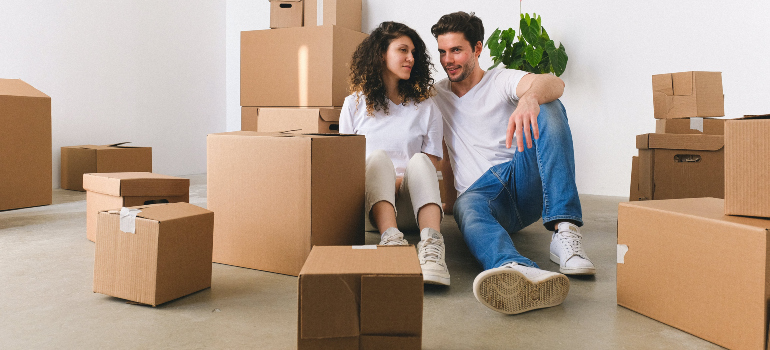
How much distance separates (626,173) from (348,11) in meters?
1.94

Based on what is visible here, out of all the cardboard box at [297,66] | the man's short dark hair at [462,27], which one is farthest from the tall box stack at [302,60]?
the man's short dark hair at [462,27]

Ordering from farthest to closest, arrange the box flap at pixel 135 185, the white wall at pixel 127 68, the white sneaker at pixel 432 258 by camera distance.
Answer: the white wall at pixel 127 68 → the box flap at pixel 135 185 → the white sneaker at pixel 432 258

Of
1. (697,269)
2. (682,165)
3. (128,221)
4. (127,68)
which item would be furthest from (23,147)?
(682,165)

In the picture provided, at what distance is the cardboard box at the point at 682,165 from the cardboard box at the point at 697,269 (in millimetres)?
896

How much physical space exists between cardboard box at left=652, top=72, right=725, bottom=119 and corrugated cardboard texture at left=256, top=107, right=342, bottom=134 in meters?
1.33

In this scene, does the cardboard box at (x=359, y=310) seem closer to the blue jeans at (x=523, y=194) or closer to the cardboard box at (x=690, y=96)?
the blue jeans at (x=523, y=194)

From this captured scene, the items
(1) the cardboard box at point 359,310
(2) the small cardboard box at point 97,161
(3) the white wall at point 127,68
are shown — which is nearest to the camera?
(1) the cardboard box at point 359,310

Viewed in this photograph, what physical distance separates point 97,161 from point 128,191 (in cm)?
153

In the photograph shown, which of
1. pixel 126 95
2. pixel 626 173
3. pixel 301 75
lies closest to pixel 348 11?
pixel 301 75

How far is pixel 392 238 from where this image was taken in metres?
1.30

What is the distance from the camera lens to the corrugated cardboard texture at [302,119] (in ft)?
7.37

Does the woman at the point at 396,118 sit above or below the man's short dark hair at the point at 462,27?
below

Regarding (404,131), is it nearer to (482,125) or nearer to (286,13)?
(482,125)

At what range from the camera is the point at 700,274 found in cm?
91
